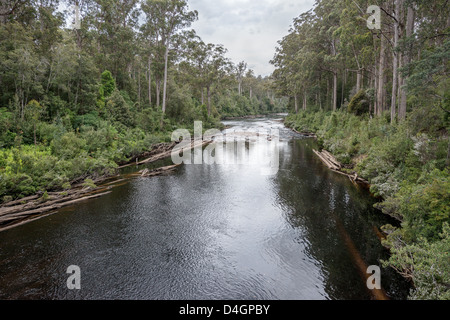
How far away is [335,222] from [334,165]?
28.7 feet

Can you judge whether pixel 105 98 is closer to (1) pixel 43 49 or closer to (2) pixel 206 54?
(1) pixel 43 49

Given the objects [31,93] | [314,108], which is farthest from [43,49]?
[314,108]

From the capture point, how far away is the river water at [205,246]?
590 centimetres

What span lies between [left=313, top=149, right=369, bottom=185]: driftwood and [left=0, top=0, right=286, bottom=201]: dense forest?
49.3 feet

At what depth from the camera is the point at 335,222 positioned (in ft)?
30.2

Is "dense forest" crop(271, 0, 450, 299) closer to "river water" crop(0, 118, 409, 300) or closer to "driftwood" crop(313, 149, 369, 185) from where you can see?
"driftwood" crop(313, 149, 369, 185)

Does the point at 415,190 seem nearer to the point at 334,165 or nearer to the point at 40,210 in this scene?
the point at 334,165

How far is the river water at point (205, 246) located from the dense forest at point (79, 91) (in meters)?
2.89

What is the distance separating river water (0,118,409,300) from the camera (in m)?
5.90

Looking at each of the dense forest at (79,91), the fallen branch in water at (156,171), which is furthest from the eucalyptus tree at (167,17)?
the fallen branch in water at (156,171)

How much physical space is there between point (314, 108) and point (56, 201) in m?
39.3

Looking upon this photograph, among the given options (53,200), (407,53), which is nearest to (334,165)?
(407,53)

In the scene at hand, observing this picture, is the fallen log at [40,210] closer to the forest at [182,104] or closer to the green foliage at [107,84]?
the forest at [182,104]
